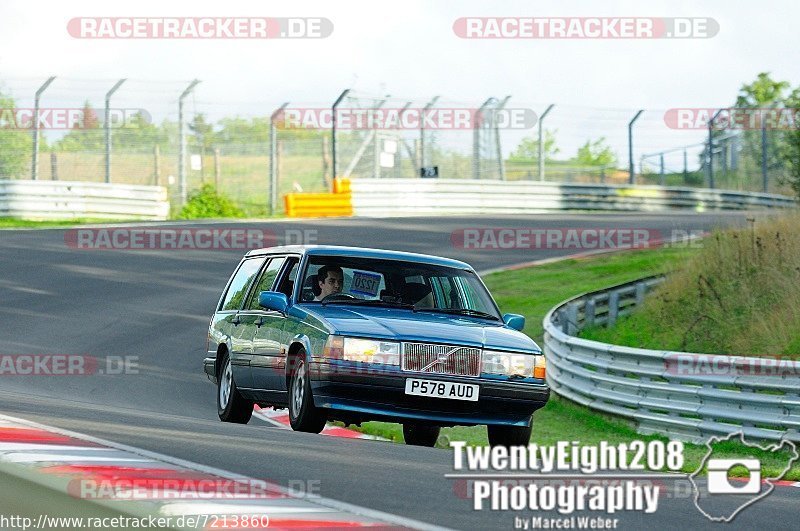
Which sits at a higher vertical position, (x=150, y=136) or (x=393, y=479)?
(x=150, y=136)

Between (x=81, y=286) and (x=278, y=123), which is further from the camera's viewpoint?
(x=278, y=123)

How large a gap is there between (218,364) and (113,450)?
4.98 metres

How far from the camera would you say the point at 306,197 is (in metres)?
35.2

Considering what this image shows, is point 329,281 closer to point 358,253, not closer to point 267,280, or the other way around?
point 358,253

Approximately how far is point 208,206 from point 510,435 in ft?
87.7

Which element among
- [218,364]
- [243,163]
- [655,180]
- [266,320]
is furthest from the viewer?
[655,180]

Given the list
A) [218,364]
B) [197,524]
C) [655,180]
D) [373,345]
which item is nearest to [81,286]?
[218,364]

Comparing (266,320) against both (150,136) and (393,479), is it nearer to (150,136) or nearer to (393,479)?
(393,479)

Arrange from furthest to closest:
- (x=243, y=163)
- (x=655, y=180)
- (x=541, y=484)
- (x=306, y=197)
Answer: (x=655, y=180) → (x=243, y=163) → (x=306, y=197) → (x=541, y=484)

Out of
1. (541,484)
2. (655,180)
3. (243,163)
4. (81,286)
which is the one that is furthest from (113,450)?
(655,180)

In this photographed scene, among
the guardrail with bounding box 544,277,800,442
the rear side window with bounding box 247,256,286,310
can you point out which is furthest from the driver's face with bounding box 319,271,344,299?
the guardrail with bounding box 544,277,800,442

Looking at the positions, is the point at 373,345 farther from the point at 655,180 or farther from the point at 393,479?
the point at 655,180

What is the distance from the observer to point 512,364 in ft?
32.9

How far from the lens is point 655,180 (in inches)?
1877
